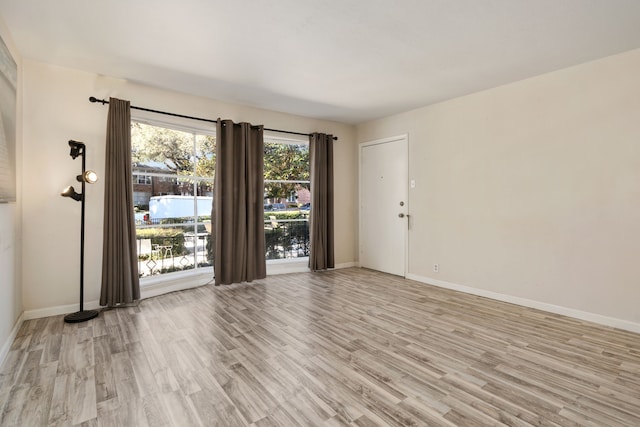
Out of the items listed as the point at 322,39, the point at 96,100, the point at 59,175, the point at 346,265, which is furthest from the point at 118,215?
the point at 346,265

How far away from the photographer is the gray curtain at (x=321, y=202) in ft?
17.6

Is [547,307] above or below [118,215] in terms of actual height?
below

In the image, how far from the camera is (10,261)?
2.76 meters

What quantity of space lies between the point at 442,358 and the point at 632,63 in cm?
332

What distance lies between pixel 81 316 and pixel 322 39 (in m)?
3.69

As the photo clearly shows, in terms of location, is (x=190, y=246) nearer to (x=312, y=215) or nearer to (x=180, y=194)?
(x=180, y=194)

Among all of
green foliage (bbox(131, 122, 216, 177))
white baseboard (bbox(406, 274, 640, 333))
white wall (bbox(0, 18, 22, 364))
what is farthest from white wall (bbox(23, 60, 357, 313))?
white baseboard (bbox(406, 274, 640, 333))

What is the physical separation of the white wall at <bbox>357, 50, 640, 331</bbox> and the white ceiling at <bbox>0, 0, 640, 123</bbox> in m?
0.34

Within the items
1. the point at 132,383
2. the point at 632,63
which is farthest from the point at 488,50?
the point at 132,383

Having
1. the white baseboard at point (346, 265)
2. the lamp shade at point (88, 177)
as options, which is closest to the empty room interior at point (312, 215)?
the lamp shade at point (88, 177)

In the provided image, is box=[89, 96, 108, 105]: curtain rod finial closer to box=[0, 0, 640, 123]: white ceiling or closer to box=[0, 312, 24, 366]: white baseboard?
box=[0, 0, 640, 123]: white ceiling

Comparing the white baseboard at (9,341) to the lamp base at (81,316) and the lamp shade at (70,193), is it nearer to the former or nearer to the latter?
the lamp base at (81,316)

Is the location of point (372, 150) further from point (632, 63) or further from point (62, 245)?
point (62, 245)

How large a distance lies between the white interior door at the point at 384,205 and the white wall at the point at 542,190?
1.26 ft
